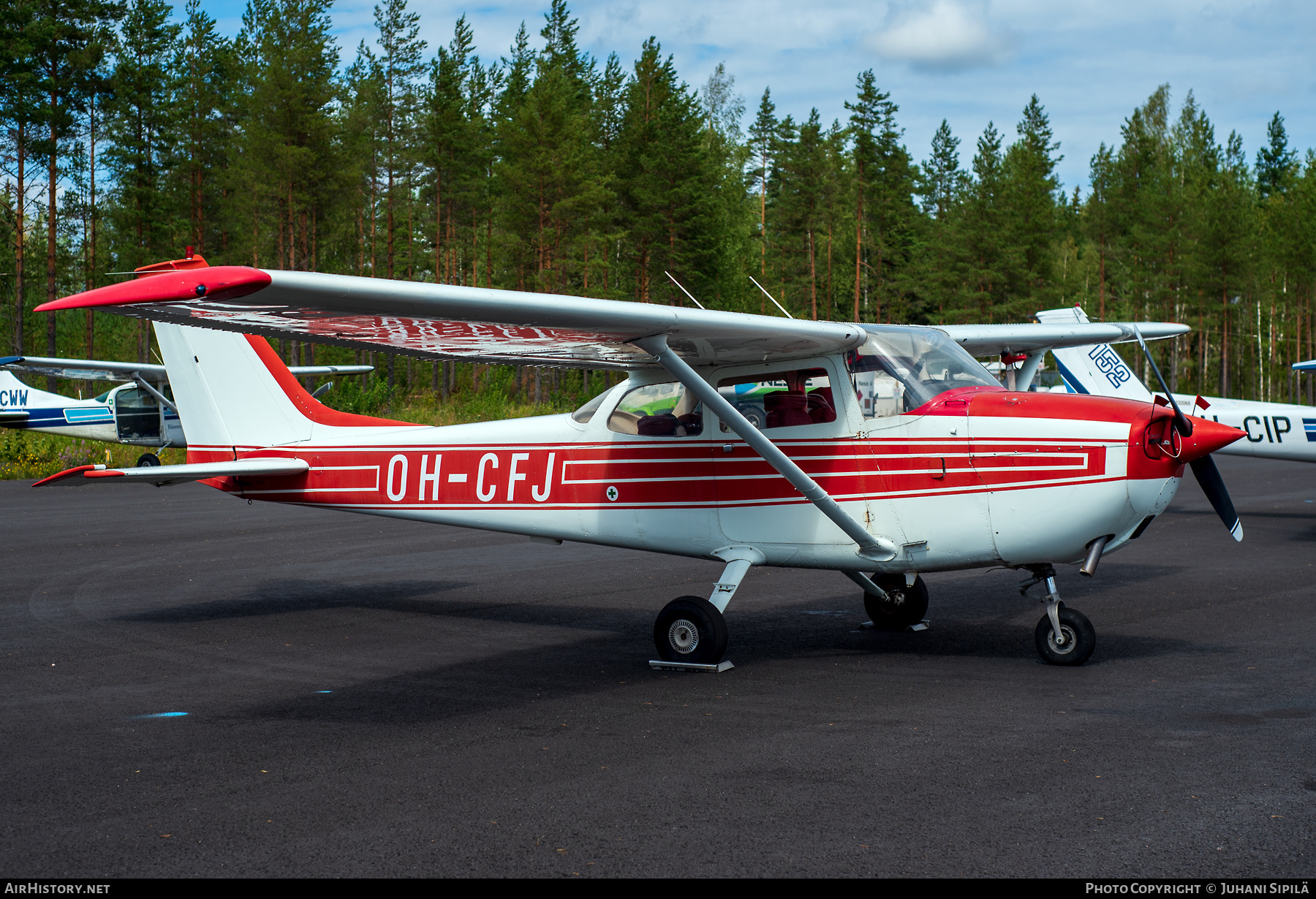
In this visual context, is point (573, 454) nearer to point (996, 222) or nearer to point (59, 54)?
point (59, 54)

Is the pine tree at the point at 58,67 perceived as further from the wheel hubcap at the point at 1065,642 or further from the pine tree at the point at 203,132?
the wheel hubcap at the point at 1065,642

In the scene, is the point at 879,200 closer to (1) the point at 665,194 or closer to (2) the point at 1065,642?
(1) the point at 665,194

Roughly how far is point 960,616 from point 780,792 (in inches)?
191

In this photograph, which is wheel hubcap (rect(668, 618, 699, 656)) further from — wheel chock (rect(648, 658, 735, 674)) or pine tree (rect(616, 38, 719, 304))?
pine tree (rect(616, 38, 719, 304))

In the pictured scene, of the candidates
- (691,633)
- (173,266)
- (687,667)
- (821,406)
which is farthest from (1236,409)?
(173,266)

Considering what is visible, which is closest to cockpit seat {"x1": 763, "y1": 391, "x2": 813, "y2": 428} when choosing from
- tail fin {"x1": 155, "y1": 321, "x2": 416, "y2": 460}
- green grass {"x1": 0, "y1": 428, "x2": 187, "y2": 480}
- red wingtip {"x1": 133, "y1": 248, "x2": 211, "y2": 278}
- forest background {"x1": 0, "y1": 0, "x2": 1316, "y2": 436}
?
tail fin {"x1": 155, "y1": 321, "x2": 416, "y2": 460}

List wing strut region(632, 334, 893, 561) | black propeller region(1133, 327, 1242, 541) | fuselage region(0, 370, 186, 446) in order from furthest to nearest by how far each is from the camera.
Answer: fuselage region(0, 370, 186, 446), black propeller region(1133, 327, 1242, 541), wing strut region(632, 334, 893, 561)

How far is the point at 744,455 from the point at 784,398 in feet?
1.62

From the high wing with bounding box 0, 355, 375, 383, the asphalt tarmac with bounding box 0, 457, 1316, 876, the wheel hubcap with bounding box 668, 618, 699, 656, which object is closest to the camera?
the asphalt tarmac with bounding box 0, 457, 1316, 876

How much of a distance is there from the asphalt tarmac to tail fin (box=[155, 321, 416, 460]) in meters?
1.56

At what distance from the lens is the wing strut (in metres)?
6.77

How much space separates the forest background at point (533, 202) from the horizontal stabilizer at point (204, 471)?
2507 cm

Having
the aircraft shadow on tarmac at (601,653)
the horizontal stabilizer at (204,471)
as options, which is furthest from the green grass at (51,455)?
the aircraft shadow on tarmac at (601,653)
